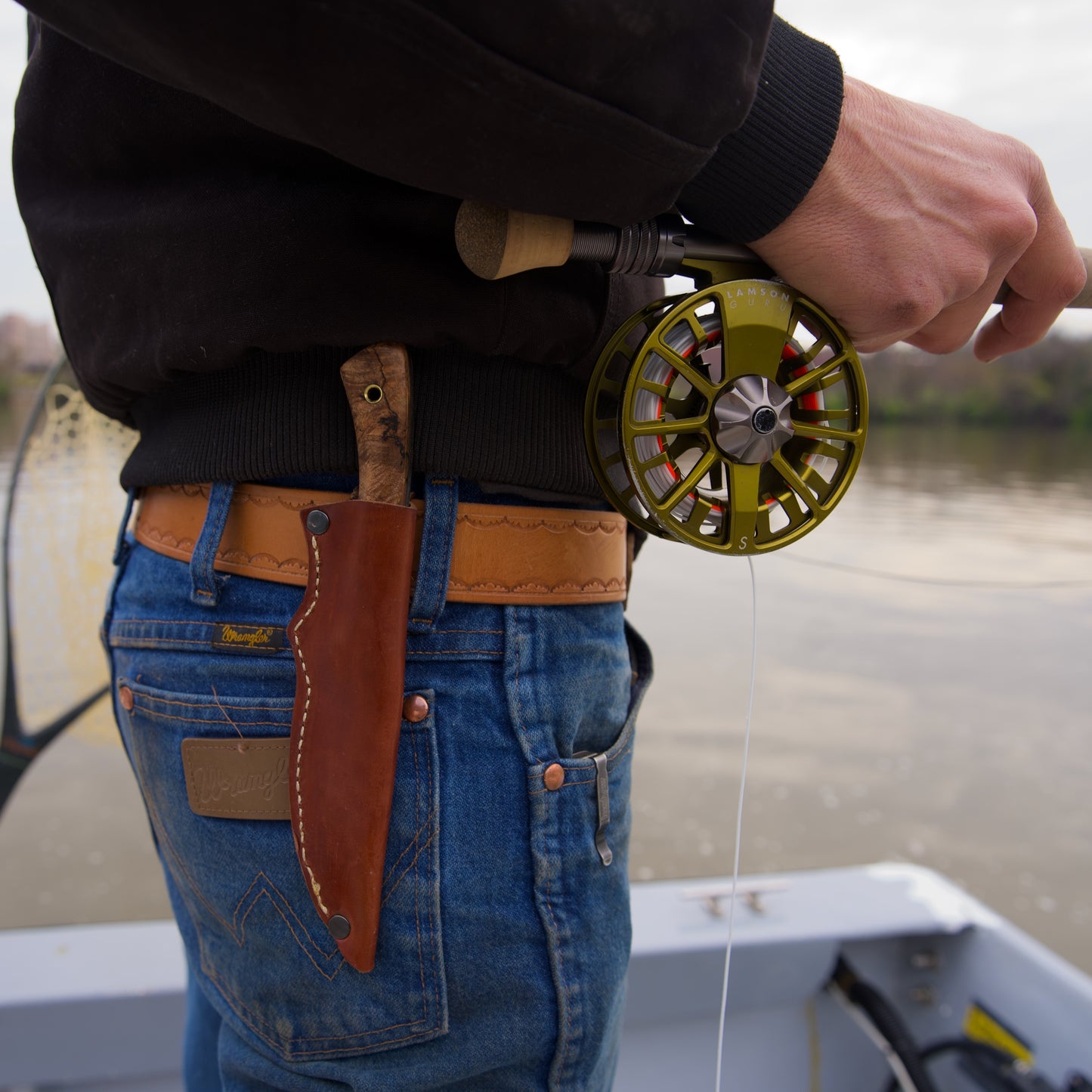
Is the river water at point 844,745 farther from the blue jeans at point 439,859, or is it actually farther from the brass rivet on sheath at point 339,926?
the brass rivet on sheath at point 339,926

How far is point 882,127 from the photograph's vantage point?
0.76 meters

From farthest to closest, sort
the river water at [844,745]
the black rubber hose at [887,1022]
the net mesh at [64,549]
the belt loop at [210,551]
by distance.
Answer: the river water at [844,745] → the net mesh at [64,549] → the black rubber hose at [887,1022] → the belt loop at [210,551]

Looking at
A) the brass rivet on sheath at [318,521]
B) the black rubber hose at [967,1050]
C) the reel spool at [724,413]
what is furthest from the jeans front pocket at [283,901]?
the black rubber hose at [967,1050]

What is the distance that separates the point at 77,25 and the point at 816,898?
225 cm

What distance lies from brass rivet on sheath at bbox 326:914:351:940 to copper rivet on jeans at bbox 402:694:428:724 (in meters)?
0.17

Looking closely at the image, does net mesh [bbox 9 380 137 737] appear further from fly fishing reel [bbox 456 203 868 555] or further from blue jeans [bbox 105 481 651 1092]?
fly fishing reel [bbox 456 203 868 555]

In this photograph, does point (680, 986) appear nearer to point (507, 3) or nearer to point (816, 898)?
point (816, 898)

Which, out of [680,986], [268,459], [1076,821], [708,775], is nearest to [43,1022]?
[680,986]

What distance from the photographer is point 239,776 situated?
74 cm

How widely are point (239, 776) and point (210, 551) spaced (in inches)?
7.8

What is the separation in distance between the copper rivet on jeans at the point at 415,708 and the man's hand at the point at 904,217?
504 millimetres

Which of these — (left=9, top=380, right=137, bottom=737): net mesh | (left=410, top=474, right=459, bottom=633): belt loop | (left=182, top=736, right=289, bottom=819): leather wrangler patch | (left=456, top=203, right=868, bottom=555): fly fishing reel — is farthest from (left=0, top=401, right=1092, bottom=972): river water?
(left=182, top=736, right=289, bottom=819): leather wrangler patch

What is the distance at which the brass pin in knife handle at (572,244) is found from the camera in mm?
664

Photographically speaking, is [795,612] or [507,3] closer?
[507,3]
